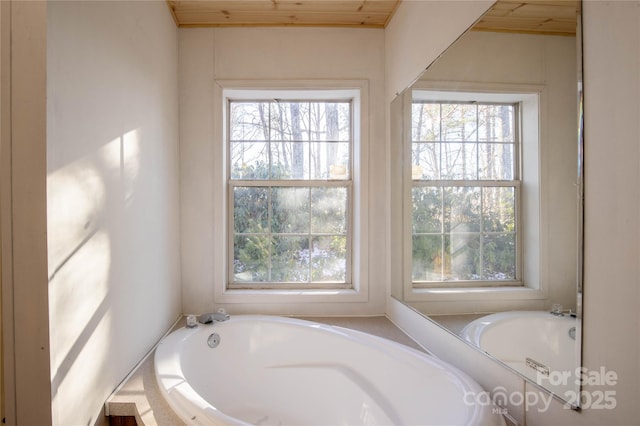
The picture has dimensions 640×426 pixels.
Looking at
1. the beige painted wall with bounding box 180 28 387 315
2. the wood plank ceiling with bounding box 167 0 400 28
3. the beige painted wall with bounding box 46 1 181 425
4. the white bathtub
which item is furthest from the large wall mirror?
the beige painted wall with bounding box 46 1 181 425

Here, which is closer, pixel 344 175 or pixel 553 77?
pixel 553 77

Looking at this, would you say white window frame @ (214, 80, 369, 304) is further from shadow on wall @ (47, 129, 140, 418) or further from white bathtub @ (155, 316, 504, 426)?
shadow on wall @ (47, 129, 140, 418)

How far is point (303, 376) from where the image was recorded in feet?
5.56

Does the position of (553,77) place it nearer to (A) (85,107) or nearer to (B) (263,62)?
(A) (85,107)

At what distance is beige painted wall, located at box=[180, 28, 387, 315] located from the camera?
1.99 meters

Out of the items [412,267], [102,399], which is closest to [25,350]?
[102,399]

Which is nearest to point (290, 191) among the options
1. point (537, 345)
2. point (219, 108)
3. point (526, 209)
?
point (219, 108)

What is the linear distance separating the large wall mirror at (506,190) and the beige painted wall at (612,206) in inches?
1.2

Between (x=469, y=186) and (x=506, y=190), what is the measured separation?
21 centimetres

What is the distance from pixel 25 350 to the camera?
0.62 m

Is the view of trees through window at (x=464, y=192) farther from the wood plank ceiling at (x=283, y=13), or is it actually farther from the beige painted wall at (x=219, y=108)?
the wood plank ceiling at (x=283, y=13)

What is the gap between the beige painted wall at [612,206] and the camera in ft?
2.15

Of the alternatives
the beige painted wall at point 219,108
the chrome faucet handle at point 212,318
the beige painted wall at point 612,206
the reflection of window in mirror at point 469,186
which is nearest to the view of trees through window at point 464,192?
the reflection of window in mirror at point 469,186

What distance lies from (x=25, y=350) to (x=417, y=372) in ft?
4.08
